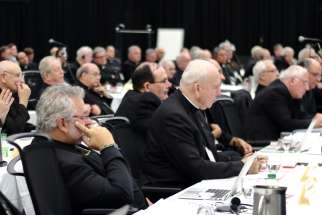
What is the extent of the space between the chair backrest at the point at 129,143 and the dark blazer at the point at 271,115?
263cm

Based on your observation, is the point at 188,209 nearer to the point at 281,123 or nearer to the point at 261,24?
the point at 281,123

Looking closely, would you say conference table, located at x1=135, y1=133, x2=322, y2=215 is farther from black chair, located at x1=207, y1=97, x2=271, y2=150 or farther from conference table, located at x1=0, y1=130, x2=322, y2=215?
black chair, located at x1=207, y1=97, x2=271, y2=150

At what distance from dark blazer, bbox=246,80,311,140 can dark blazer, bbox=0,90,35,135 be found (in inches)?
85.2

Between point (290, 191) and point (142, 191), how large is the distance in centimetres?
103

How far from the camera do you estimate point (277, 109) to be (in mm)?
7105

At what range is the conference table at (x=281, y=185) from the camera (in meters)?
3.08

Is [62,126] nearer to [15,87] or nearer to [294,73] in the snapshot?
[15,87]

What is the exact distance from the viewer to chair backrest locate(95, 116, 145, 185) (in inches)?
177

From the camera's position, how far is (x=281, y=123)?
7090mm

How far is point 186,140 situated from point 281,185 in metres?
0.74

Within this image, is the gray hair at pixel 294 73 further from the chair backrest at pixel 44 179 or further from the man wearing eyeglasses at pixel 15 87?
the chair backrest at pixel 44 179

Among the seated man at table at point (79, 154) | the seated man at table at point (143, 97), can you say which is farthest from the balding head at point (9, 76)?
the seated man at table at point (79, 154)

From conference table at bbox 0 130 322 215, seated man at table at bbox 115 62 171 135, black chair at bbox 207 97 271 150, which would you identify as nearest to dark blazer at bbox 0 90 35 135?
seated man at table at bbox 115 62 171 135

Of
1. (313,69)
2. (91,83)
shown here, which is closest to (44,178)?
(91,83)
